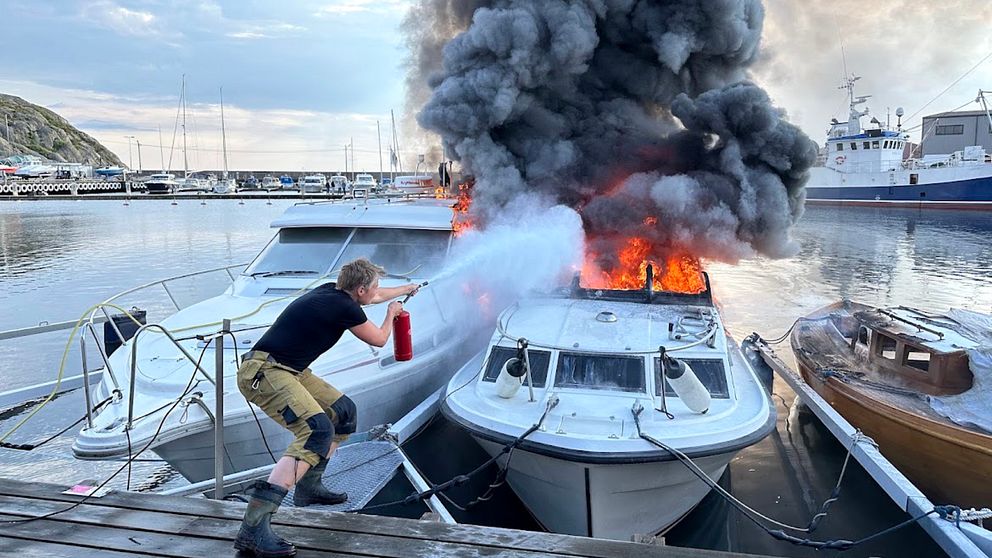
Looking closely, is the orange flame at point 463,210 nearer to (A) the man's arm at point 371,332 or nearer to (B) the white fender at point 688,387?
(B) the white fender at point 688,387

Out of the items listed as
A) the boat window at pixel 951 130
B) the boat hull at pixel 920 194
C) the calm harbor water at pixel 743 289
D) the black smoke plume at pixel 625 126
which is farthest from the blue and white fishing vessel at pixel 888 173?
the black smoke plume at pixel 625 126

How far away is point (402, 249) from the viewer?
397 inches

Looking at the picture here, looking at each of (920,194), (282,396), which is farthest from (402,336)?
(920,194)

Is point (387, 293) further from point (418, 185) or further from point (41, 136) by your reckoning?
point (41, 136)

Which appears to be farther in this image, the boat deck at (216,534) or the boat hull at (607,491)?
the boat hull at (607,491)

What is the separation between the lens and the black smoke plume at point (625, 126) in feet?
39.4

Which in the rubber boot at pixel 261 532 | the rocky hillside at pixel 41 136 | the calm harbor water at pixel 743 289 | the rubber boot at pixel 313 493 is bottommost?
the calm harbor water at pixel 743 289

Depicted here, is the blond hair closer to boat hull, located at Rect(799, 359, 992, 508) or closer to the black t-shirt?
the black t-shirt

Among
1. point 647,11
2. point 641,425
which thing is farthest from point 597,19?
point 641,425

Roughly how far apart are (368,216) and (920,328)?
28.3 feet

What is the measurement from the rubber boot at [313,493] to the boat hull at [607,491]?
193cm

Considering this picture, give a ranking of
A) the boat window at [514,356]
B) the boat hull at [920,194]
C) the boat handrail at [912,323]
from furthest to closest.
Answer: the boat hull at [920,194] < the boat handrail at [912,323] < the boat window at [514,356]

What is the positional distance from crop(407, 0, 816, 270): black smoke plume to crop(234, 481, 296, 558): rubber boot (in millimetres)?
8137

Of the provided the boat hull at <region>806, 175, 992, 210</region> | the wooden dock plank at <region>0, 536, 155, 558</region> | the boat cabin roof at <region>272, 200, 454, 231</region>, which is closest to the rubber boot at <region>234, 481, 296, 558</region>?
the wooden dock plank at <region>0, 536, 155, 558</region>
